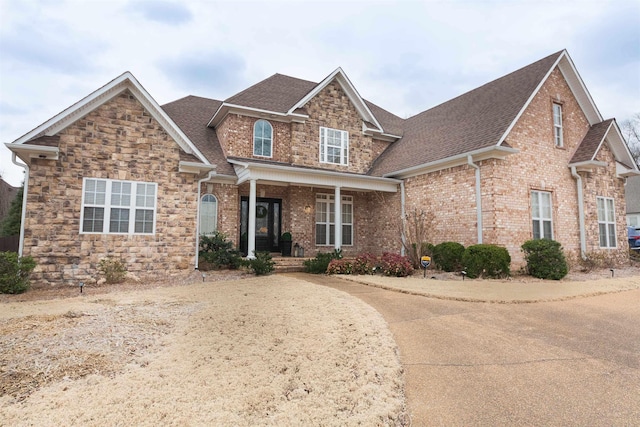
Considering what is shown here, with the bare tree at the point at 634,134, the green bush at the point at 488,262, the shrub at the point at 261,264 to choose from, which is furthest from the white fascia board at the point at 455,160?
the bare tree at the point at 634,134

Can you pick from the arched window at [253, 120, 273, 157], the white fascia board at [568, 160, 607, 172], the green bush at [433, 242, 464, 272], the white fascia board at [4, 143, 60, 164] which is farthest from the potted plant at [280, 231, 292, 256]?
the white fascia board at [568, 160, 607, 172]

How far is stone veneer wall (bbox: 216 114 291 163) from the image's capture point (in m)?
14.2

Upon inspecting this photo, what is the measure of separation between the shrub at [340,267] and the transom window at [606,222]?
1040cm

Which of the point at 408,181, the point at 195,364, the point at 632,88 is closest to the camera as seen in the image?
the point at 195,364

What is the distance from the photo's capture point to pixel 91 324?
4992 millimetres

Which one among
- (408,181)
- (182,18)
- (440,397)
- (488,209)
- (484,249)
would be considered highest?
(182,18)

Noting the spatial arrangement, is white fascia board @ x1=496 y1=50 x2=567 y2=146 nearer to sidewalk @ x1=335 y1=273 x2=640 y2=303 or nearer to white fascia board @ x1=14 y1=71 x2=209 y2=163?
sidewalk @ x1=335 y1=273 x2=640 y2=303

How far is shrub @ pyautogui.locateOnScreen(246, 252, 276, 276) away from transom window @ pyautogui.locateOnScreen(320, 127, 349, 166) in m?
6.01

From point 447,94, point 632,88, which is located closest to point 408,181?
point 632,88

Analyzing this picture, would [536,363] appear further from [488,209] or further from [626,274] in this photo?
[626,274]

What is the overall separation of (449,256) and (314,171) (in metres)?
5.57

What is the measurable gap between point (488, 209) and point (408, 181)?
3895 mm

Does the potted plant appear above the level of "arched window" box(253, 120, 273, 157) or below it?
below

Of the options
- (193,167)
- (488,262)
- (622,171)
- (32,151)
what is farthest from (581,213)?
(32,151)
